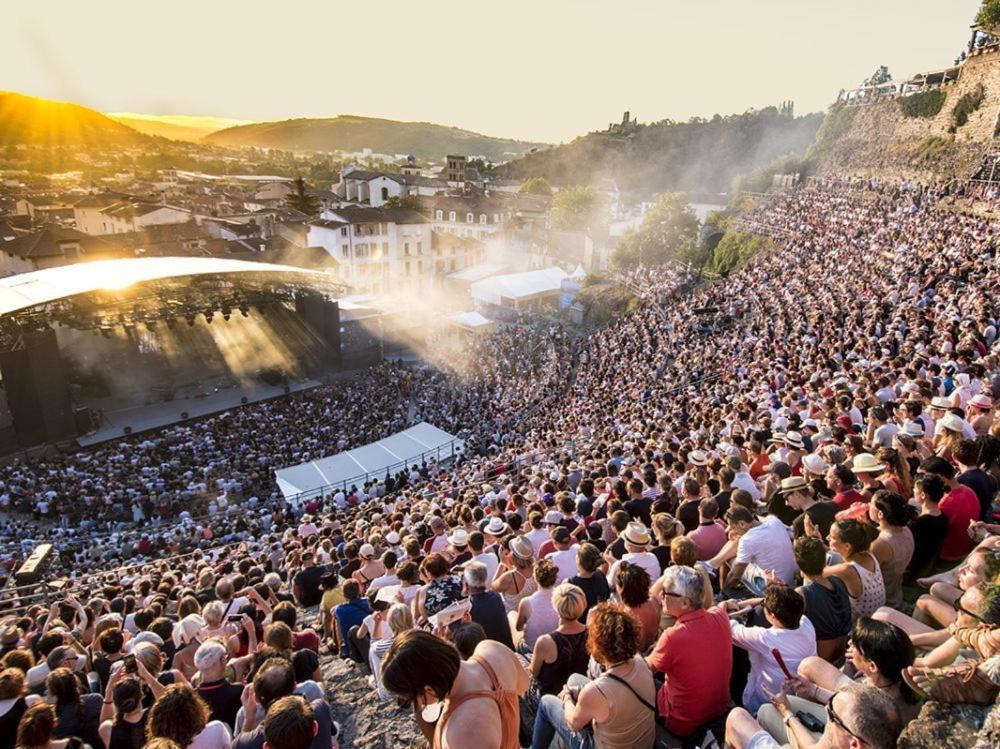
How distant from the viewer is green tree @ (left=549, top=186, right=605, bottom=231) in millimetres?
56406

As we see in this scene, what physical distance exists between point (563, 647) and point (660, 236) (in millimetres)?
44940

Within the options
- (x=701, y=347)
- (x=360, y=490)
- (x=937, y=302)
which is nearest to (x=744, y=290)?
(x=701, y=347)

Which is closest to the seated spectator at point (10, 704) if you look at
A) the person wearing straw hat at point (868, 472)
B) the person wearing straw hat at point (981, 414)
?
the person wearing straw hat at point (868, 472)

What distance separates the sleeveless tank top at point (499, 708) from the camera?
93.7 inches

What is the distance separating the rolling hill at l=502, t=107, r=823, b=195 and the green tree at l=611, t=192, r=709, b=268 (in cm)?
4827

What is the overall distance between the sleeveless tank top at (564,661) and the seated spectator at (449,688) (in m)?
1.19

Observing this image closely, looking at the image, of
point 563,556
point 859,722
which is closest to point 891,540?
point 563,556

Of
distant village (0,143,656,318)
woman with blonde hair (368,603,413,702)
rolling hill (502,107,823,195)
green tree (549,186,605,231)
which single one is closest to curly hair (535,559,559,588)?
woman with blonde hair (368,603,413,702)

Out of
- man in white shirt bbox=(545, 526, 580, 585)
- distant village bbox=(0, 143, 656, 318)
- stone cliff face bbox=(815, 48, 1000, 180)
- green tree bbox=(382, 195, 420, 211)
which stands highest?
stone cliff face bbox=(815, 48, 1000, 180)

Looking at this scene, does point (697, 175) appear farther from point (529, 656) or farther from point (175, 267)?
point (529, 656)

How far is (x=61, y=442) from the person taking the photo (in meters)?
20.6

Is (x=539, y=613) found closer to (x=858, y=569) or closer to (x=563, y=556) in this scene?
(x=563, y=556)

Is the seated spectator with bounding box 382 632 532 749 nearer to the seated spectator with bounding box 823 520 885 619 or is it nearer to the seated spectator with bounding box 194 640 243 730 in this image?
the seated spectator with bounding box 194 640 243 730

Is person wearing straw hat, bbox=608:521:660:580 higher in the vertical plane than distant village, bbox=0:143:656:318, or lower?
higher
